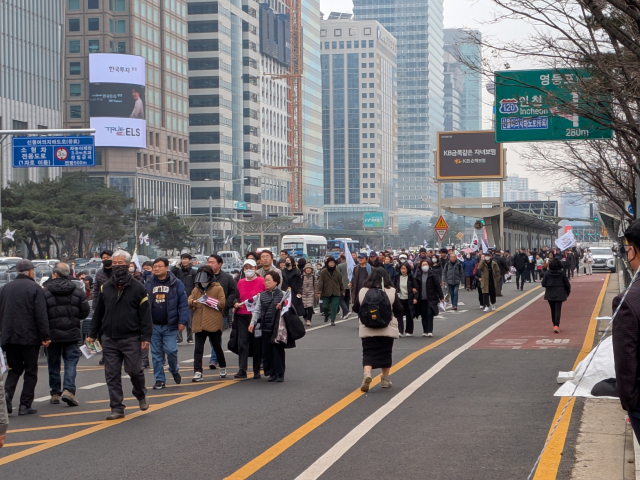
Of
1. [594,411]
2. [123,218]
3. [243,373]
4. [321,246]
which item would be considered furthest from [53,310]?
[321,246]

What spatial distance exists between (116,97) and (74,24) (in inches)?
461

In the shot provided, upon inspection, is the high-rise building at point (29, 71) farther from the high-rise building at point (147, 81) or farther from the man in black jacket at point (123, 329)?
the man in black jacket at point (123, 329)

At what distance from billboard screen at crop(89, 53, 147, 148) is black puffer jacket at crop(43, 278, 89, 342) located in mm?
85974

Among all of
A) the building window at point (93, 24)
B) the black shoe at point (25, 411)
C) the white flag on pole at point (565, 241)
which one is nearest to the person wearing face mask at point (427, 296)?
the black shoe at point (25, 411)

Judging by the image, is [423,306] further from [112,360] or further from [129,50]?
[129,50]

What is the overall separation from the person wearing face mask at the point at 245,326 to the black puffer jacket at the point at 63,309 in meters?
2.44

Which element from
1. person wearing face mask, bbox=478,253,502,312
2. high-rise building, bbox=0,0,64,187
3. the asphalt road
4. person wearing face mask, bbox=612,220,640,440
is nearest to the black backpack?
the asphalt road

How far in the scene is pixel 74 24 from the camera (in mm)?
99938

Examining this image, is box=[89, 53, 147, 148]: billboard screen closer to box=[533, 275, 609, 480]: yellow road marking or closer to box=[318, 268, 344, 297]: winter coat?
box=[318, 268, 344, 297]: winter coat

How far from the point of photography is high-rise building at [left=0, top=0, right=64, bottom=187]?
7706cm

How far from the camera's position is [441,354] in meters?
14.8

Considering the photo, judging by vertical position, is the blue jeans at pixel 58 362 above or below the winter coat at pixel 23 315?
below

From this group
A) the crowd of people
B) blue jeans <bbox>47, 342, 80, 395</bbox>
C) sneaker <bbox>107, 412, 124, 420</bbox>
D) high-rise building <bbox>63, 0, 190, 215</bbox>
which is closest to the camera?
sneaker <bbox>107, 412, 124, 420</bbox>

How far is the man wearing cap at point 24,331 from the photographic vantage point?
393 inches
